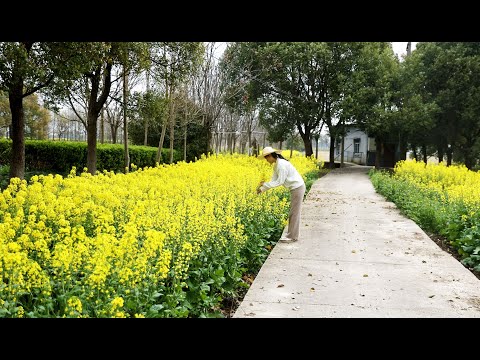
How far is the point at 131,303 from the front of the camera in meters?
2.99

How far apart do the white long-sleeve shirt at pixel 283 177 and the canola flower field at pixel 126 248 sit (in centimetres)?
44

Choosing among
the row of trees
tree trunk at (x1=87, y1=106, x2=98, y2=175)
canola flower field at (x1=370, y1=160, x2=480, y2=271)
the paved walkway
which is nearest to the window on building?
the row of trees

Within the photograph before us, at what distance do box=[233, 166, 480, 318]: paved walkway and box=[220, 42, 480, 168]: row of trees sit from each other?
1186cm

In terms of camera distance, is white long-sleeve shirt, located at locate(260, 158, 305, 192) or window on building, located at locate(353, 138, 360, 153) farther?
window on building, located at locate(353, 138, 360, 153)

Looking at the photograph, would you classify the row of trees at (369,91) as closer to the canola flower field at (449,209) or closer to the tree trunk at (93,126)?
the tree trunk at (93,126)

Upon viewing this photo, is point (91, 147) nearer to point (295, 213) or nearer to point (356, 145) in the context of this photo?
point (295, 213)

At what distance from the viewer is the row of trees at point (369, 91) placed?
63.4ft

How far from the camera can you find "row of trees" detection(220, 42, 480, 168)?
19328mm

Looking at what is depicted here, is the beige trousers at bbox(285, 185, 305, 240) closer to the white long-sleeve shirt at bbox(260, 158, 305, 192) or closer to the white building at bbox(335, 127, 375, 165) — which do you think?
the white long-sleeve shirt at bbox(260, 158, 305, 192)

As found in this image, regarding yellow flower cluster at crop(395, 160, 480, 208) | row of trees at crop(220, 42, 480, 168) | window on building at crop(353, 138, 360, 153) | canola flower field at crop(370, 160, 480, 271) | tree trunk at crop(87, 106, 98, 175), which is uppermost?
row of trees at crop(220, 42, 480, 168)

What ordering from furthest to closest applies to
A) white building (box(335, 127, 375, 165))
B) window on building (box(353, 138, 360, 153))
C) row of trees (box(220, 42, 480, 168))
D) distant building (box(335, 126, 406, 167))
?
1. window on building (box(353, 138, 360, 153))
2. white building (box(335, 127, 375, 165))
3. distant building (box(335, 126, 406, 167))
4. row of trees (box(220, 42, 480, 168))

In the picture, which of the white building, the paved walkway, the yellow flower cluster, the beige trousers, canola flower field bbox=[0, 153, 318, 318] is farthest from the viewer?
the white building

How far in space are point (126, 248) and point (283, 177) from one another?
328cm
